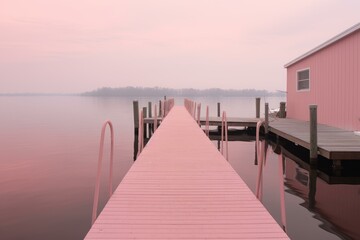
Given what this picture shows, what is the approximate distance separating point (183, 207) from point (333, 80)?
12895 mm

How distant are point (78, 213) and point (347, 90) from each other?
1111 cm

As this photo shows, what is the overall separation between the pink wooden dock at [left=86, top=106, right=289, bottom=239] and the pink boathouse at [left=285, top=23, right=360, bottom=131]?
9103mm

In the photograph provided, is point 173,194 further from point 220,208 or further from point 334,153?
point 334,153

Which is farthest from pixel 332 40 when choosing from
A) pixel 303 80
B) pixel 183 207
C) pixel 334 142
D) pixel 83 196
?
pixel 183 207

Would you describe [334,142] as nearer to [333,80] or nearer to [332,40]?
[333,80]

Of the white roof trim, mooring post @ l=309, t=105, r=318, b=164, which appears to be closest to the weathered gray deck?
mooring post @ l=309, t=105, r=318, b=164

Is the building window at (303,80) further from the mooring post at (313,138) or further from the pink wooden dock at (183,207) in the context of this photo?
the pink wooden dock at (183,207)

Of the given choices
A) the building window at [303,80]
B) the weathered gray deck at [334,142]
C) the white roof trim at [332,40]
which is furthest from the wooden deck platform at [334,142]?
the building window at [303,80]

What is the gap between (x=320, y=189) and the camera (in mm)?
9336

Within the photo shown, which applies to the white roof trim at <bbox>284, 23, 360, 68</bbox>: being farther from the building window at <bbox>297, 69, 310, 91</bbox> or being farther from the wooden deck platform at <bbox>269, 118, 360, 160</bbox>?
the wooden deck platform at <bbox>269, 118, 360, 160</bbox>

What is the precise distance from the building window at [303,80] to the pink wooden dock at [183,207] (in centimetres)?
1344

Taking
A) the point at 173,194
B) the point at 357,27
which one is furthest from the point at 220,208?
the point at 357,27

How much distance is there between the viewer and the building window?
17853 mm

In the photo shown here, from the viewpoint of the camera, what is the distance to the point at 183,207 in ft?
12.6
